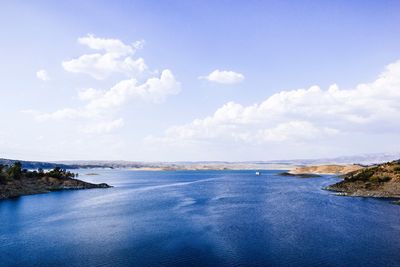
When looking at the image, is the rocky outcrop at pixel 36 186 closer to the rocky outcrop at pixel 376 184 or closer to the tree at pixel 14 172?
the tree at pixel 14 172

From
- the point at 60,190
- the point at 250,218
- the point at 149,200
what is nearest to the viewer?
the point at 250,218

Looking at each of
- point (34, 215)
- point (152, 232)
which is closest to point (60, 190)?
point (34, 215)

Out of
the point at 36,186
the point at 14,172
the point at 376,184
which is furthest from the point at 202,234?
the point at 36,186

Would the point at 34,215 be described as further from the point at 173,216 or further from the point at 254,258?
the point at 254,258

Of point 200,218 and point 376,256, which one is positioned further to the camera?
point 200,218

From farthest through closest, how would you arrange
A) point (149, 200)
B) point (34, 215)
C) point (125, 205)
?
point (149, 200) → point (125, 205) → point (34, 215)

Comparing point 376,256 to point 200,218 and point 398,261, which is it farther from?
point 200,218
